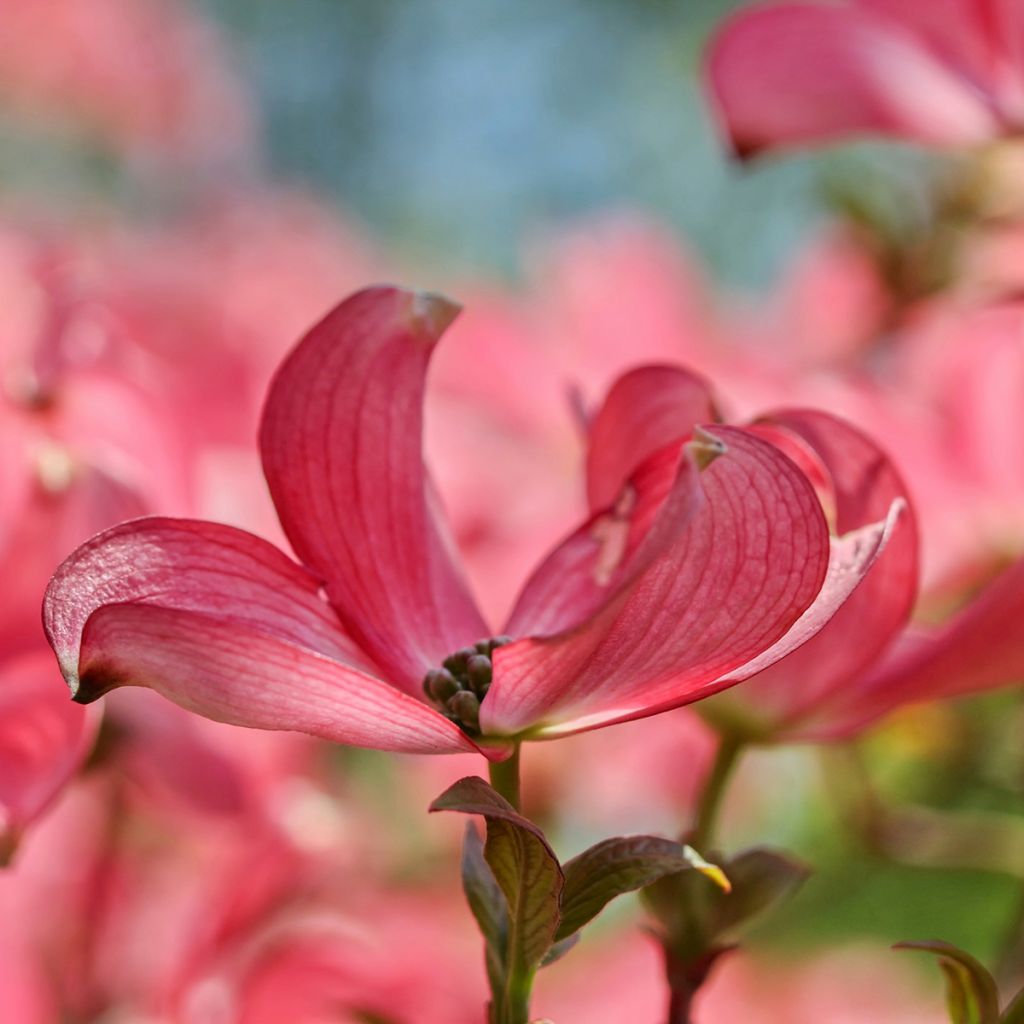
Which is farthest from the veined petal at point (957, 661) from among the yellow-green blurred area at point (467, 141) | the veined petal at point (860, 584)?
the yellow-green blurred area at point (467, 141)

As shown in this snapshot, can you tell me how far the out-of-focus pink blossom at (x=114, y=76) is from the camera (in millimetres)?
2873

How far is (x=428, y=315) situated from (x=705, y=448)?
0.31 feet

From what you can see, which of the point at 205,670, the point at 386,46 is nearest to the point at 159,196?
the point at 386,46

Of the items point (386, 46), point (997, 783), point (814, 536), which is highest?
point (386, 46)

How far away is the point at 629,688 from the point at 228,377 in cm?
42

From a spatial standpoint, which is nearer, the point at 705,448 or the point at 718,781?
the point at 705,448

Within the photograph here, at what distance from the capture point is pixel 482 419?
1006 millimetres

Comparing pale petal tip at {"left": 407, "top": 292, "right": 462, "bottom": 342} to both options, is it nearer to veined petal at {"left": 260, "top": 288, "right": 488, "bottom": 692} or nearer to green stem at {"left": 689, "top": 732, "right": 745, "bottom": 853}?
veined petal at {"left": 260, "top": 288, "right": 488, "bottom": 692}

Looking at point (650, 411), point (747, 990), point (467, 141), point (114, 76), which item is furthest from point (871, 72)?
point (467, 141)

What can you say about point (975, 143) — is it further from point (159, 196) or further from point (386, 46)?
point (386, 46)

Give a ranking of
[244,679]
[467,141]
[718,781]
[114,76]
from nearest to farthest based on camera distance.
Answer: [244,679] → [718,781] → [114,76] → [467,141]

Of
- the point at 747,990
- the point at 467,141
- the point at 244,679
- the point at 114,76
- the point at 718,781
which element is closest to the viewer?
the point at 244,679

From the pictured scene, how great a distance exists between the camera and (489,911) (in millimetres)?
322

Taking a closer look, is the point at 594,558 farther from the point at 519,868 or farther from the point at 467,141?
the point at 467,141
